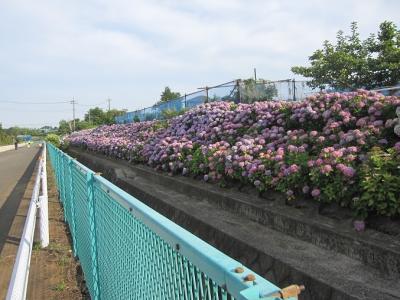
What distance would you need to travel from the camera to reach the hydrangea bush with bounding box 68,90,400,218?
3961 mm

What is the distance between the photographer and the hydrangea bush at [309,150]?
3.96 metres

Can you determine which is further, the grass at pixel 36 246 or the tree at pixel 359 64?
the tree at pixel 359 64

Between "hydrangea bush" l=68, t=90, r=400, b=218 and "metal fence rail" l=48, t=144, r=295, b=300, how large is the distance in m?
2.19

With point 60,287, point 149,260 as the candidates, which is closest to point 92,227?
point 60,287

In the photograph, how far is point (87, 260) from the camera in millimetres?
4477

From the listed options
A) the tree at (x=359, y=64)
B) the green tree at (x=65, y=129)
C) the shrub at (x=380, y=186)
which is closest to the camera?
the shrub at (x=380, y=186)

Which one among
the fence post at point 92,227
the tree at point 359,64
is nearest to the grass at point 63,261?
the fence post at point 92,227

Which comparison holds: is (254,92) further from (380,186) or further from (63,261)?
(380,186)

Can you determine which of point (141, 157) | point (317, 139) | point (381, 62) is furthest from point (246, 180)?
point (381, 62)

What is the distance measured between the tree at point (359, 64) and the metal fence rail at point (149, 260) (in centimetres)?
1762

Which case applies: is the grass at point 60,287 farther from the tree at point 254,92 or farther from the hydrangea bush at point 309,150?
the tree at point 254,92

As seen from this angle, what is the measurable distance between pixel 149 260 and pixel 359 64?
2154 cm

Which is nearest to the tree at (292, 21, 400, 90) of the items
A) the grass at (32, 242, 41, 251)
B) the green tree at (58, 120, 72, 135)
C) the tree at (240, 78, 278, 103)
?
the tree at (240, 78, 278, 103)

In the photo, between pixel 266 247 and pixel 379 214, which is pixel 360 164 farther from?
pixel 266 247
